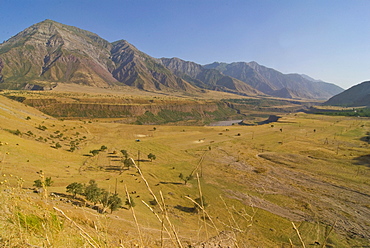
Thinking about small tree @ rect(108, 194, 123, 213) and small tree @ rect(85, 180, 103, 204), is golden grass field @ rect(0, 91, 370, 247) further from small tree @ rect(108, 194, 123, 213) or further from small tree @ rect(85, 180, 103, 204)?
small tree @ rect(85, 180, 103, 204)

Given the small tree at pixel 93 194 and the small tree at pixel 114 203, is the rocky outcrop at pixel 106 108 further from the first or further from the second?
the small tree at pixel 114 203

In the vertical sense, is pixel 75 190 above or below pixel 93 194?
above

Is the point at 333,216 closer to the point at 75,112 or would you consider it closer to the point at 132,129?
the point at 132,129

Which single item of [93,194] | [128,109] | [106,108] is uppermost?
[106,108]

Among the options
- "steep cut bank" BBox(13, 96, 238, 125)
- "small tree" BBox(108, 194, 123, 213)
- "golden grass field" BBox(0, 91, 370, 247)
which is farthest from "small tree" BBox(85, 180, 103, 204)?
"steep cut bank" BBox(13, 96, 238, 125)

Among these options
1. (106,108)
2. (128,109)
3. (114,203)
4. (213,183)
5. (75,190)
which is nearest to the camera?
(114,203)

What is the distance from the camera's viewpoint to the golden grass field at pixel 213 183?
12578 mm

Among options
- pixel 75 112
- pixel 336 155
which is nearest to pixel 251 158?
pixel 336 155

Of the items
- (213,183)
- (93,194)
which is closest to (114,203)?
(93,194)

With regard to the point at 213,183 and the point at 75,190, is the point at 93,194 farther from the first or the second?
the point at 213,183

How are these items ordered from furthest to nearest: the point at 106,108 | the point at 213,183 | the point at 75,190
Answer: the point at 106,108
the point at 213,183
the point at 75,190

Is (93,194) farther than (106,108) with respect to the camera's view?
No

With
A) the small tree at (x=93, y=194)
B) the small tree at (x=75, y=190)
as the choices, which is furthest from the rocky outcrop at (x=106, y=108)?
the small tree at (x=93, y=194)

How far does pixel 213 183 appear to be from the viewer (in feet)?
91.5
